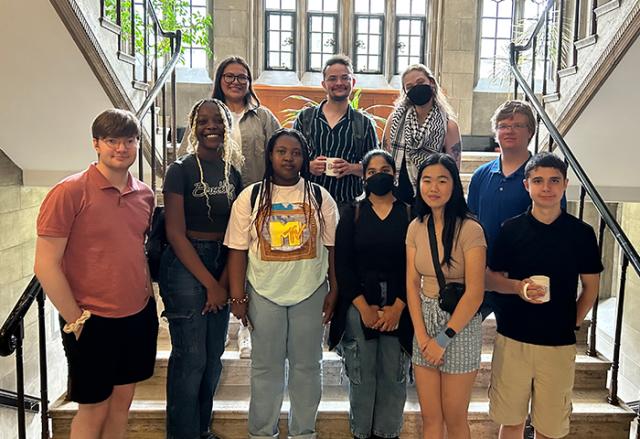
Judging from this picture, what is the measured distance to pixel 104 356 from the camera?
70.1 inches

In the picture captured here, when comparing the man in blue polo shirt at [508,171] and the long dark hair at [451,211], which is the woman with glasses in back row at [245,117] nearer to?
the long dark hair at [451,211]

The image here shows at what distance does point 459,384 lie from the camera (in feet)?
6.21

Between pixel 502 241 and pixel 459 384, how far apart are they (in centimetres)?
57

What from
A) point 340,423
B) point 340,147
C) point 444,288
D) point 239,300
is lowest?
point 340,423

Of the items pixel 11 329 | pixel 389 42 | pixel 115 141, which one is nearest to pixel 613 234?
pixel 115 141

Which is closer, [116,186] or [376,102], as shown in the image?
[116,186]

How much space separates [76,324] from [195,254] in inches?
19.7

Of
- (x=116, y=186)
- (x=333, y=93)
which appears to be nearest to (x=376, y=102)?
(x=333, y=93)

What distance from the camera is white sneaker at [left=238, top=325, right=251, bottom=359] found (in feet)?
9.10

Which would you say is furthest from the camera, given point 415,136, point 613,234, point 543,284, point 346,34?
point 346,34

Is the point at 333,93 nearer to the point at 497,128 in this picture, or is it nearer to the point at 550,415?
the point at 497,128

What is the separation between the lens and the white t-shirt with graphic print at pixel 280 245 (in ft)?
6.70

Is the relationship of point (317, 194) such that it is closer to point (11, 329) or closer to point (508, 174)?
point (508, 174)

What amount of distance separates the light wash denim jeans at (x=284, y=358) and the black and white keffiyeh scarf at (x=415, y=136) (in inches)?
28.8
